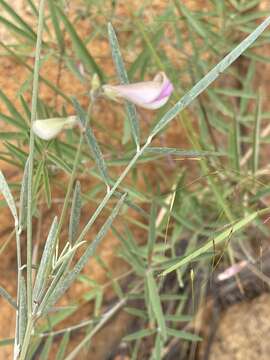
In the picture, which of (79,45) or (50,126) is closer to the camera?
(50,126)

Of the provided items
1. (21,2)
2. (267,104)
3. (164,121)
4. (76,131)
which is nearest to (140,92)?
(164,121)

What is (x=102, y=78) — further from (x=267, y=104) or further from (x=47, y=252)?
(x=267, y=104)

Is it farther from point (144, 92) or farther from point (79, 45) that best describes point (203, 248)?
point (79, 45)

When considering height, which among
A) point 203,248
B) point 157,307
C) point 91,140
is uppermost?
point 91,140

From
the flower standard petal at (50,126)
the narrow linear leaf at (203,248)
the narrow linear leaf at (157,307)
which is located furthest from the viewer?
the narrow linear leaf at (157,307)

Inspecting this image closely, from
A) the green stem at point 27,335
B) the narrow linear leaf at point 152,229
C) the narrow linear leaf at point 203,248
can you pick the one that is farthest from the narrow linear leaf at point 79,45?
the green stem at point 27,335

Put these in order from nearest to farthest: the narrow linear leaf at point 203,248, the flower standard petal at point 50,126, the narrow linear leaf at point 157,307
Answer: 1. the flower standard petal at point 50,126
2. the narrow linear leaf at point 203,248
3. the narrow linear leaf at point 157,307

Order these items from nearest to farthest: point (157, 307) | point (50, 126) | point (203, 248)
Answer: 1. point (50, 126)
2. point (203, 248)
3. point (157, 307)

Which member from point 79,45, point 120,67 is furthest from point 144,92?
point 79,45

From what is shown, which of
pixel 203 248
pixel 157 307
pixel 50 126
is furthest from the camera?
pixel 157 307

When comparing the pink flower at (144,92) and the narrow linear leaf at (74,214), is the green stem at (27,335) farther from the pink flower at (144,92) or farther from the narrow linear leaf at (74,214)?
the pink flower at (144,92)

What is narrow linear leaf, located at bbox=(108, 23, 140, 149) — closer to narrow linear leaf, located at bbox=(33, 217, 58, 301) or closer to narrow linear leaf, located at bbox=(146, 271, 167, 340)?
narrow linear leaf, located at bbox=(33, 217, 58, 301)
